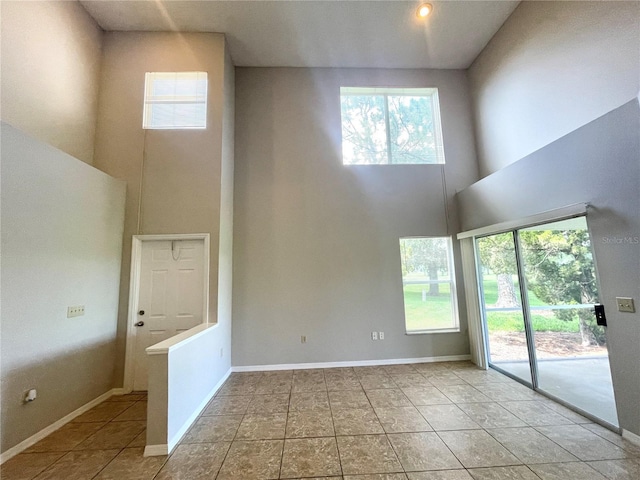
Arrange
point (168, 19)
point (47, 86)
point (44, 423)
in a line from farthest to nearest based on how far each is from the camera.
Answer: point (168, 19)
point (47, 86)
point (44, 423)

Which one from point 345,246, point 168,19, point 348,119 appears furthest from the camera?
point 348,119

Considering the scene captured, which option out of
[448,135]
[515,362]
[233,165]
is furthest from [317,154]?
[515,362]

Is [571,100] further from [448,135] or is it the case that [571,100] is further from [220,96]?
[220,96]

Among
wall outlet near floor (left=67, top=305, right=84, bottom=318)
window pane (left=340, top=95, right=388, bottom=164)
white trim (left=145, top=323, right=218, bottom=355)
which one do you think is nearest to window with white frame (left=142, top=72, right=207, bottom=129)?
window pane (left=340, top=95, right=388, bottom=164)

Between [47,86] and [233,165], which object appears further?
→ [233,165]

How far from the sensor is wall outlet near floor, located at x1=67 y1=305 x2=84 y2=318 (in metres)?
2.87

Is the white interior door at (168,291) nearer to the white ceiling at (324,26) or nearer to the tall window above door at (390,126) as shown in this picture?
the tall window above door at (390,126)

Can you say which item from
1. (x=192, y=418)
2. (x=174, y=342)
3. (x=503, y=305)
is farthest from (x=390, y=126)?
(x=192, y=418)

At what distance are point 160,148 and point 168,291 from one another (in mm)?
2091

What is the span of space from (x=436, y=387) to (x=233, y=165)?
4520 mm

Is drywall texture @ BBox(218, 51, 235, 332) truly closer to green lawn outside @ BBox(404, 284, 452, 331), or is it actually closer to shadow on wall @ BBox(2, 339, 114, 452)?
shadow on wall @ BBox(2, 339, 114, 452)

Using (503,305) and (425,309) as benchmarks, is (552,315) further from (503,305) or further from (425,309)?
(425,309)

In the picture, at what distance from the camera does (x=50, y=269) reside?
267 cm

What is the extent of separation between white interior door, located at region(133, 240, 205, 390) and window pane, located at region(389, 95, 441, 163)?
12.6 feet
